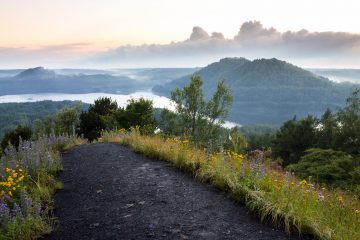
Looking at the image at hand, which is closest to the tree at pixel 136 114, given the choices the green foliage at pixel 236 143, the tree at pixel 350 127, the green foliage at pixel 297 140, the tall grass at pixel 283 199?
the green foliage at pixel 236 143

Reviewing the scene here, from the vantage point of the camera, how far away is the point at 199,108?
51406 millimetres

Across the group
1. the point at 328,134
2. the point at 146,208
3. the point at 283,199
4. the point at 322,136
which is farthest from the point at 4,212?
the point at 328,134

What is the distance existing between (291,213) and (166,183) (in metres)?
3.14

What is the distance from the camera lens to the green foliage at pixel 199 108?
50.2m

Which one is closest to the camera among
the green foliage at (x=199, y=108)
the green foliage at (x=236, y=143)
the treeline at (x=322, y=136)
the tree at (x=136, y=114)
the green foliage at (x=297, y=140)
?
the green foliage at (x=236, y=143)

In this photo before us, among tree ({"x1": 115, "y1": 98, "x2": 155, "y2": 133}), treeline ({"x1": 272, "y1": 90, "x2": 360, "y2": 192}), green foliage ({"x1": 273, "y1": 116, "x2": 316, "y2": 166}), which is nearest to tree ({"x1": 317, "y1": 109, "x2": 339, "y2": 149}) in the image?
treeline ({"x1": 272, "y1": 90, "x2": 360, "y2": 192})

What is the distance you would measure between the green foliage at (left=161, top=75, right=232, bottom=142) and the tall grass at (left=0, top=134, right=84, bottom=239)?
38.8m

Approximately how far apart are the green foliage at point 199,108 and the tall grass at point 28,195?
3884 centimetres

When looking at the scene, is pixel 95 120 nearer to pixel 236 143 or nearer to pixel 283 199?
pixel 236 143

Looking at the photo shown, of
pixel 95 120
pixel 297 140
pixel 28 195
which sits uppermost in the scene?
pixel 28 195

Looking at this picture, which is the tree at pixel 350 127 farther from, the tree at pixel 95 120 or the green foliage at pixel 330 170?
the tree at pixel 95 120

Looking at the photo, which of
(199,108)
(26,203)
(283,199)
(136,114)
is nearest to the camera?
(26,203)

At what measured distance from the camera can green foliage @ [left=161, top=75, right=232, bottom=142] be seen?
50250 mm

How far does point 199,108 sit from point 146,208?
4526 centimetres
